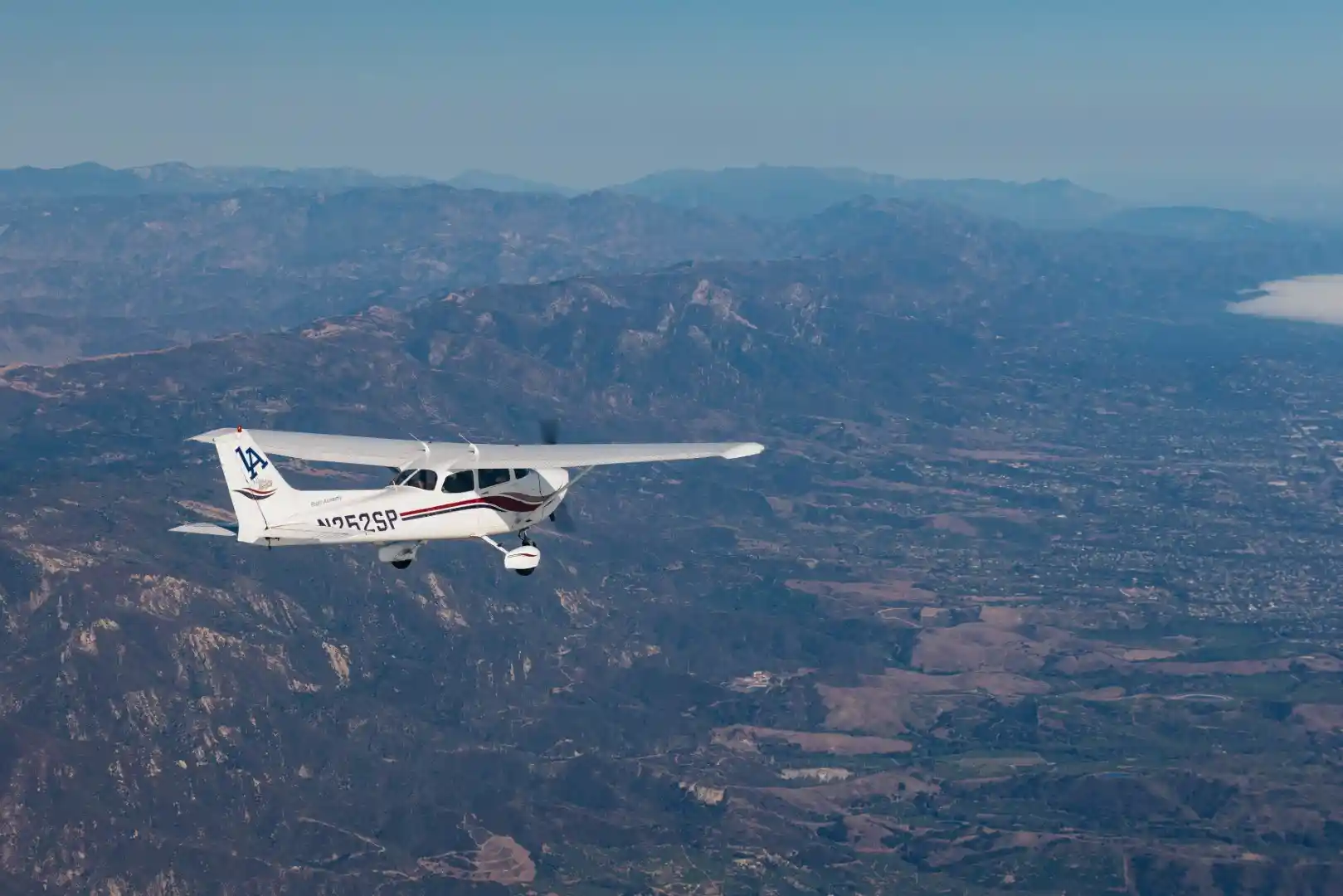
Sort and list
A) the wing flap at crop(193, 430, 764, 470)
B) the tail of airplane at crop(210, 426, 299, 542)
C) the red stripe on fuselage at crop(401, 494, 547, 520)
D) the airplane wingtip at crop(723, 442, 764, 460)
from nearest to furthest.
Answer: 1. the tail of airplane at crop(210, 426, 299, 542)
2. the red stripe on fuselage at crop(401, 494, 547, 520)
3. the wing flap at crop(193, 430, 764, 470)
4. the airplane wingtip at crop(723, 442, 764, 460)

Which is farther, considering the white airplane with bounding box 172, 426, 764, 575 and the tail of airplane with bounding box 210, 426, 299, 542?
the white airplane with bounding box 172, 426, 764, 575

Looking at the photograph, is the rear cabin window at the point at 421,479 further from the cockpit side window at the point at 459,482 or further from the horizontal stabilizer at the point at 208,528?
the horizontal stabilizer at the point at 208,528

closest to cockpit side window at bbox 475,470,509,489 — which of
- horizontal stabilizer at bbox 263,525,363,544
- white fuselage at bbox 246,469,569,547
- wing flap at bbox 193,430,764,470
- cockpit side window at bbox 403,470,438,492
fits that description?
white fuselage at bbox 246,469,569,547

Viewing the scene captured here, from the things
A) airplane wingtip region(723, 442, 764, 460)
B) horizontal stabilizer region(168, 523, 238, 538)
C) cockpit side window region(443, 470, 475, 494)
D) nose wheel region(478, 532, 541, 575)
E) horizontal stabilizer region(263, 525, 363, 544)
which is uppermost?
airplane wingtip region(723, 442, 764, 460)

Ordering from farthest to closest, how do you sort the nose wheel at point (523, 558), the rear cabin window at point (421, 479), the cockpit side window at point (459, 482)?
the nose wheel at point (523, 558)
the cockpit side window at point (459, 482)
the rear cabin window at point (421, 479)

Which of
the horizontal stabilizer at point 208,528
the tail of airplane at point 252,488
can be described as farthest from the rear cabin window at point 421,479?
the horizontal stabilizer at point 208,528

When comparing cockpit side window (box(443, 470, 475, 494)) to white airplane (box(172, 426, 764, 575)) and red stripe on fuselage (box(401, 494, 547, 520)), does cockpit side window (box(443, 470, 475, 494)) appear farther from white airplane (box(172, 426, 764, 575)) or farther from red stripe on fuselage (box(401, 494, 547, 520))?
red stripe on fuselage (box(401, 494, 547, 520))

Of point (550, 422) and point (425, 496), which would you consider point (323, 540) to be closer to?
point (425, 496)
